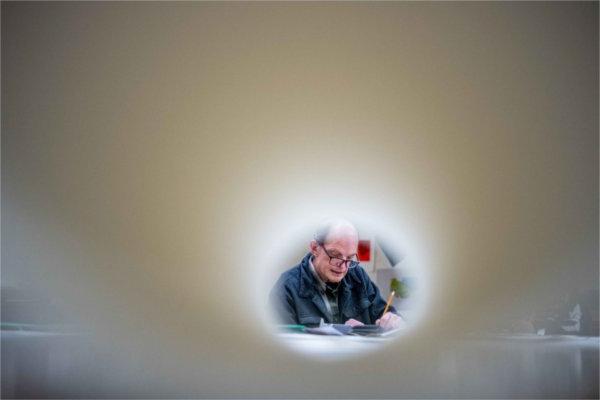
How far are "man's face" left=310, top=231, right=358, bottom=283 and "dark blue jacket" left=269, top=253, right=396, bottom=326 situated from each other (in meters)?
0.03

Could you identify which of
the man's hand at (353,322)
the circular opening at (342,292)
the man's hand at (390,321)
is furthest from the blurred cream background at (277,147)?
the man's hand at (353,322)

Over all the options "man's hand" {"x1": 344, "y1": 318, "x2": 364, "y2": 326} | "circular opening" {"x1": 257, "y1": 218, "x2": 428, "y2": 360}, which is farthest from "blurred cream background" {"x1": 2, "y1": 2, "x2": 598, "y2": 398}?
"man's hand" {"x1": 344, "y1": 318, "x2": 364, "y2": 326}

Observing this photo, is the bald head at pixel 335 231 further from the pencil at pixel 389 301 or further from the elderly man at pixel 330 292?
the pencil at pixel 389 301

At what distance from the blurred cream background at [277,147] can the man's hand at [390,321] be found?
19 cm

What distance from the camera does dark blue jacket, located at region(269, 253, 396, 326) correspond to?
8.01 feet

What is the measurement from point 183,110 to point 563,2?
1.77 metres

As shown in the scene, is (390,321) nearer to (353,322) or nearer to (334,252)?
(353,322)

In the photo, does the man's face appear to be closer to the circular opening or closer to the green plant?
the circular opening

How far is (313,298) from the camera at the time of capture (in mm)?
2449

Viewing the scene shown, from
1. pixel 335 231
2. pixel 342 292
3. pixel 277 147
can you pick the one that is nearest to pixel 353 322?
pixel 342 292

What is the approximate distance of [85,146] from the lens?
8.71 ft

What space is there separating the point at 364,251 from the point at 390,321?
12.2 inches

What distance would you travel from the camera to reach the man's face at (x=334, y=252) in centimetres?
246

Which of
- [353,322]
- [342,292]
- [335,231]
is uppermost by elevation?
[335,231]
